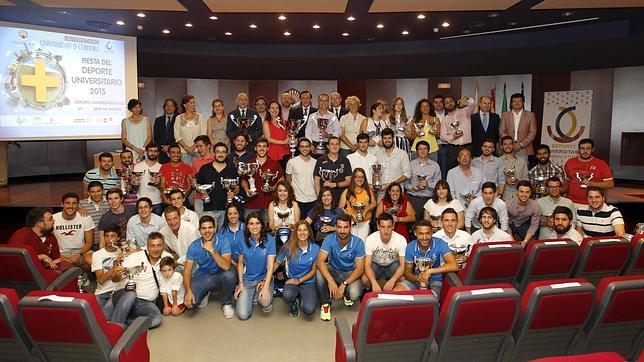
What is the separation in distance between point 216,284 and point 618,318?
361cm

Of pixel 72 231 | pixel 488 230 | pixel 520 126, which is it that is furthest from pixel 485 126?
pixel 72 231

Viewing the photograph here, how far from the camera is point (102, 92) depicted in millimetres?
9273

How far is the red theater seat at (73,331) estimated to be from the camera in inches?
110

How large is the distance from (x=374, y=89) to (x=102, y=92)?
22.5 ft

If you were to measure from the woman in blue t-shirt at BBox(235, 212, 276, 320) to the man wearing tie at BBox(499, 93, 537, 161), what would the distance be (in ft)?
14.1

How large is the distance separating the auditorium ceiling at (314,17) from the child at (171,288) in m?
4.00

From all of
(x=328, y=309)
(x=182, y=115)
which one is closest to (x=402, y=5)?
(x=182, y=115)

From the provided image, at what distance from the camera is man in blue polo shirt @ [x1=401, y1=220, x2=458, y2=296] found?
4844 mm

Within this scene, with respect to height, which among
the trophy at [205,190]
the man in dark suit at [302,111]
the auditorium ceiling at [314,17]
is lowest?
the trophy at [205,190]

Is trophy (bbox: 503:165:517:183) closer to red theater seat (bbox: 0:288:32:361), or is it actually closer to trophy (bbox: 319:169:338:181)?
trophy (bbox: 319:169:338:181)

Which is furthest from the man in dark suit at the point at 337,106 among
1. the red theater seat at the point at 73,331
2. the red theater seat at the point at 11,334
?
the red theater seat at the point at 11,334

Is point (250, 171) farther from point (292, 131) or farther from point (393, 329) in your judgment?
point (393, 329)

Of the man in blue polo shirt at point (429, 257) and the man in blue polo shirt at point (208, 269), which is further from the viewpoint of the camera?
the man in blue polo shirt at point (208, 269)

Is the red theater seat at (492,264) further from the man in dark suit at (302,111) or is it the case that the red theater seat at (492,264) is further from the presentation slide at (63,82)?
the presentation slide at (63,82)
